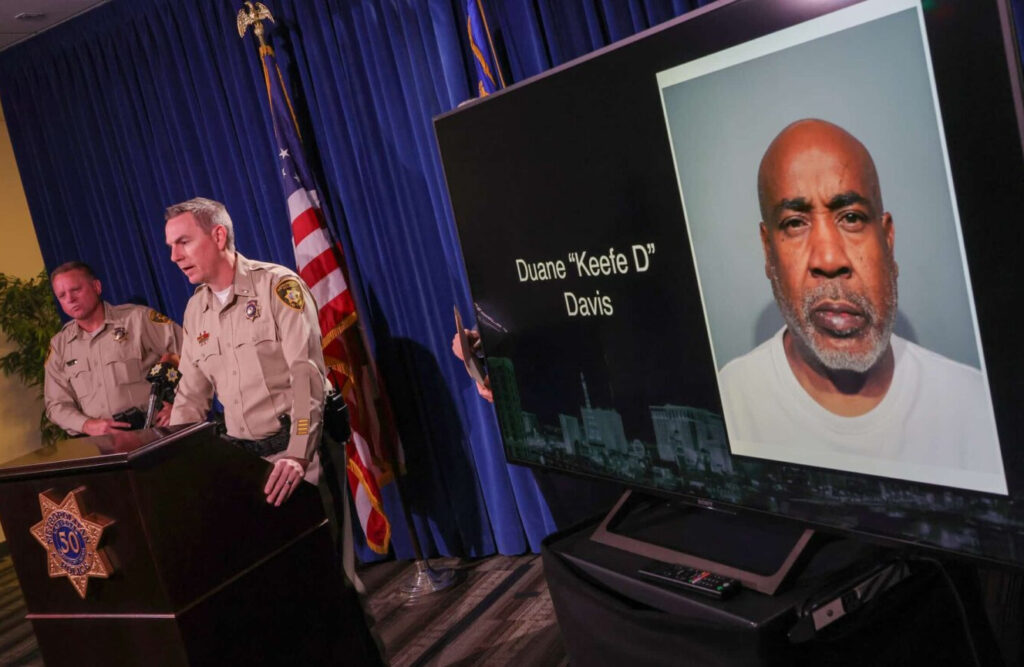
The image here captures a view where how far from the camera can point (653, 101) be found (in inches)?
78.5

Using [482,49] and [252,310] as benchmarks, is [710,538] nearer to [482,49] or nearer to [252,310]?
[252,310]

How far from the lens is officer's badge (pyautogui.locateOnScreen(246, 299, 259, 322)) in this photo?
3129 mm

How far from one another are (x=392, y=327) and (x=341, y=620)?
61.3 inches

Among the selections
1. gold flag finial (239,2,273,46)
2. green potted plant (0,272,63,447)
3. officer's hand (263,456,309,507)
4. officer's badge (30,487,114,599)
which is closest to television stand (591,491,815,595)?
officer's hand (263,456,309,507)

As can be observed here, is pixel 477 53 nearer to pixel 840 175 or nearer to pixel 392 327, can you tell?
pixel 392 327

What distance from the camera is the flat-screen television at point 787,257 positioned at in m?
1.50

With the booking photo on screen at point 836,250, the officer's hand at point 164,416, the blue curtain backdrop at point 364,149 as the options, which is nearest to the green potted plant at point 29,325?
the blue curtain backdrop at point 364,149

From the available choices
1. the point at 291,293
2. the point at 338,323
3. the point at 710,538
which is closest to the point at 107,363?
the point at 338,323

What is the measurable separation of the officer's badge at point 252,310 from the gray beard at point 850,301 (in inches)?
74.0

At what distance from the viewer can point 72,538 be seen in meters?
2.46

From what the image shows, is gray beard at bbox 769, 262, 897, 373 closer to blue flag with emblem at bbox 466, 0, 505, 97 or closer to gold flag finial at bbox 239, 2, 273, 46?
blue flag with emblem at bbox 466, 0, 505, 97

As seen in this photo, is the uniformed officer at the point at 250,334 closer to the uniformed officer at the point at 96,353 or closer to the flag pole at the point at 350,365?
the flag pole at the point at 350,365

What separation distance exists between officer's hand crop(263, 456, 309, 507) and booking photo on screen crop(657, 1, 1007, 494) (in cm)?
134

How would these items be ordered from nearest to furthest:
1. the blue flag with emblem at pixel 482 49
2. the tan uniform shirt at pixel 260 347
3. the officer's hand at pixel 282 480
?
1. the officer's hand at pixel 282 480
2. the tan uniform shirt at pixel 260 347
3. the blue flag with emblem at pixel 482 49
